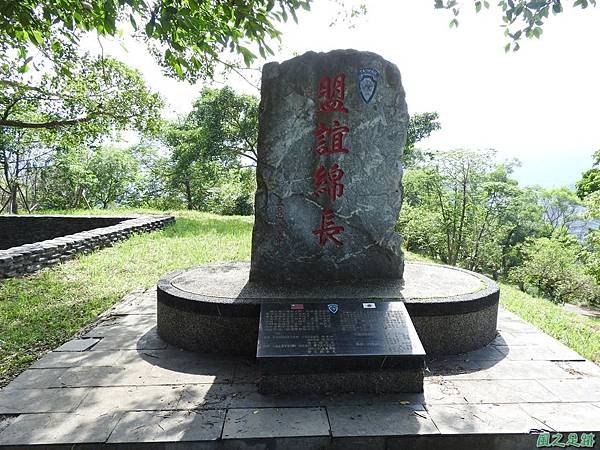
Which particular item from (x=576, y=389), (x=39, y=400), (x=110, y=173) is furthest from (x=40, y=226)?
(x=110, y=173)

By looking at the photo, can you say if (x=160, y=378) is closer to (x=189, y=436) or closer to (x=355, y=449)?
(x=189, y=436)

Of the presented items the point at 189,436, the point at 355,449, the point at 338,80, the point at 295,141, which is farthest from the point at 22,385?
the point at 338,80

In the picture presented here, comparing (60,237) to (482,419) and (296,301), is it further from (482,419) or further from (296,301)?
(482,419)

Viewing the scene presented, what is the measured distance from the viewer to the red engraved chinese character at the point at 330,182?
4.22 m

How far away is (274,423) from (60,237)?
9.07 meters

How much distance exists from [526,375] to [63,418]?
3.50 m

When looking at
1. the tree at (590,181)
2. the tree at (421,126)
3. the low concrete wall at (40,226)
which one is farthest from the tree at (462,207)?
the low concrete wall at (40,226)

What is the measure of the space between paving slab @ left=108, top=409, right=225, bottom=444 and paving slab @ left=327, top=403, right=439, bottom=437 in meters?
0.77

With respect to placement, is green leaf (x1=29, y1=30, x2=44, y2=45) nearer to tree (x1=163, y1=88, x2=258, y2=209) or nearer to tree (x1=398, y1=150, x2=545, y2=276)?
tree (x1=163, y1=88, x2=258, y2=209)

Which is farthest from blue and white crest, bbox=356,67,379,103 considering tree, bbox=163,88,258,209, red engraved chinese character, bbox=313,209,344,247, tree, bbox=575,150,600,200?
tree, bbox=575,150,600,200

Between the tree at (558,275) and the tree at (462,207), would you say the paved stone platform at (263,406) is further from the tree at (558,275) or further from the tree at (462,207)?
the tree at (558,275)

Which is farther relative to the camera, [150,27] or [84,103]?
[84,103]

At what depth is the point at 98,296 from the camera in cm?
580

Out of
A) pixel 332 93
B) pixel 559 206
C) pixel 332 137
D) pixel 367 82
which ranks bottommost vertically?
pixel 559 206
